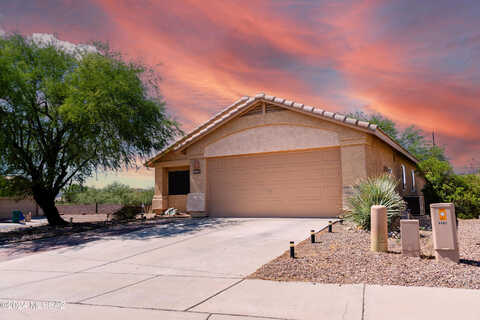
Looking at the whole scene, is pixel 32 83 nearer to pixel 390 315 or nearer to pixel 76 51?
pixel 76 51

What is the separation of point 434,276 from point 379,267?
996 millimetres

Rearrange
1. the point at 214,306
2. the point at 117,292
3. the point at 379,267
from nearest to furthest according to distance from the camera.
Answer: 1. the point at 214,306
2. the point at 117,292
3. the point at 379,267

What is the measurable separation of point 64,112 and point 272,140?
8.86 meters

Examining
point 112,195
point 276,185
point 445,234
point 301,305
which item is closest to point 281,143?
point 276,185

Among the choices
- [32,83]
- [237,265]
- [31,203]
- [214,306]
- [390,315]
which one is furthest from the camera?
[31,203]

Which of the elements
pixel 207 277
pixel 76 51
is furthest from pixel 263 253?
pixel 76 51

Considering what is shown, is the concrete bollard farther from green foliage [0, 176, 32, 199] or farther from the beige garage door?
green foliage [0, 176, 32, 199]

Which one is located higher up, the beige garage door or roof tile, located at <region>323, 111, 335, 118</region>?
roof tile, located at <region>323, 111, 335, 118</region>

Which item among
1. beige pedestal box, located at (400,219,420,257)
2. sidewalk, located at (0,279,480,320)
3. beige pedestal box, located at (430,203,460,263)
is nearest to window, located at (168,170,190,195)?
beige pedestal box, located at (400,219,420,257)

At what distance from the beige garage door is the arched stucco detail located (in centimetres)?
37

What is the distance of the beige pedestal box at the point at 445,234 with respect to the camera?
750cm

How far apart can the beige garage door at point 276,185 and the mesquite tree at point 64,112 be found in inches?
168

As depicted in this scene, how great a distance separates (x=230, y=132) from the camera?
1836cm

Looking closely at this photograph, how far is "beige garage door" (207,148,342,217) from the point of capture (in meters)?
16.0
